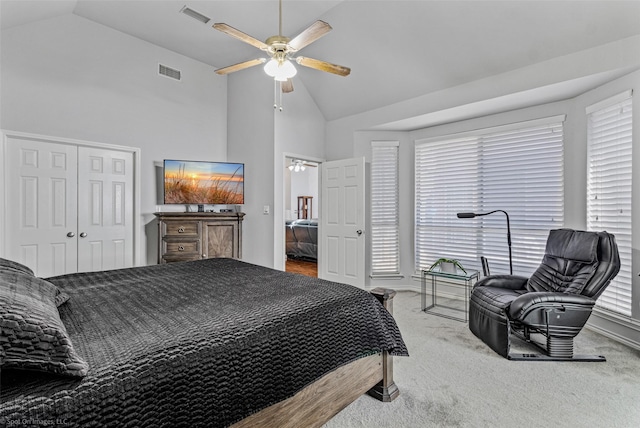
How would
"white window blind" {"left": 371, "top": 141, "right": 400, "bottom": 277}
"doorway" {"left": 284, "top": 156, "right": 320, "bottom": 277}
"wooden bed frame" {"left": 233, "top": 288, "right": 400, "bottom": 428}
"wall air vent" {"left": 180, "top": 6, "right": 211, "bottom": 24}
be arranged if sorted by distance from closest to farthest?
"wooden bed frame" {"left": 233, "top": 288, "right": 400, "bottom": 428} < "wall air vent" {"left": 180, "top": 6, "right": 211, "bottom": 24} < "white window blind" {"left": 371, "top": 141, "right": 400, "bottom": 277} < "doorway" {"left": 284, "top": 156, "right": 320, "bottom": 277}

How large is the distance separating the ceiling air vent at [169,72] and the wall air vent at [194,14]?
107 cm

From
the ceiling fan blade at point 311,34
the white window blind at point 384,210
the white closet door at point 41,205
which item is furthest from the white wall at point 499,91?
the white closet door at point 41,205

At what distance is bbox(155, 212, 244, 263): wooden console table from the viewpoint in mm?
4070

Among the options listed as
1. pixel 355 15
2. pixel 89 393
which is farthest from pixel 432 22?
pixel 89 393

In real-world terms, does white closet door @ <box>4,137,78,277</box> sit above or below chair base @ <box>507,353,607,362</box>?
above

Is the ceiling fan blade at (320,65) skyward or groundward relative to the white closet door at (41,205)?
skyward

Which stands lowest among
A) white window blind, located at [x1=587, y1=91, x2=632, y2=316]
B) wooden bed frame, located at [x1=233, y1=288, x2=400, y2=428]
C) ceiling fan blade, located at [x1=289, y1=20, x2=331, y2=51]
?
wooden bed frame, located at [x1=233, y1=288, x2=400, y2=428]

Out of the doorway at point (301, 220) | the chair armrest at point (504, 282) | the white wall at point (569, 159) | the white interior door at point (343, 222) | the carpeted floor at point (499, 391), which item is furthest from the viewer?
the doorway at point (301, 220)

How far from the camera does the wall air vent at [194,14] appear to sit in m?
3.57

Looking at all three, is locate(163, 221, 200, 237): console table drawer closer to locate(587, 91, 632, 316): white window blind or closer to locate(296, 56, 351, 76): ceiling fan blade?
locate(296, 56, 351, 76): ceiling fan blade

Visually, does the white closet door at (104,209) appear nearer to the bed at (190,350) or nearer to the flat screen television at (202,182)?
the flat screen television at (202,182)

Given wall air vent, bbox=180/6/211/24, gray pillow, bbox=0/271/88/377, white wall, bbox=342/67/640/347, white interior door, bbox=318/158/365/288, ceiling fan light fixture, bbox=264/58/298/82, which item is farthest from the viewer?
white interior door, bbox=318/158/365/288

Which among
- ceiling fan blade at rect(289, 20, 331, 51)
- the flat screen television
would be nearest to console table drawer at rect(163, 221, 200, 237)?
the flat screen television

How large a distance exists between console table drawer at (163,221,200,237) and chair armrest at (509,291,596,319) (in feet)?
11.7
